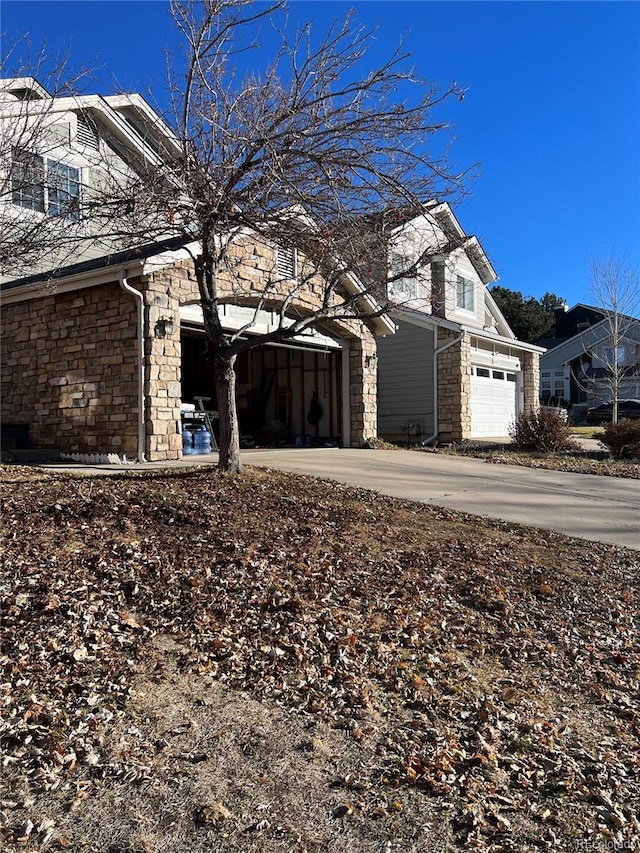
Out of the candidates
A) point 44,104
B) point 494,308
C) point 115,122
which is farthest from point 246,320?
point 494,308

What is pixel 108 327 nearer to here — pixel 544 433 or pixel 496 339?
pixel 544 433

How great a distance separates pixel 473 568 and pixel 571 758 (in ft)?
7.68

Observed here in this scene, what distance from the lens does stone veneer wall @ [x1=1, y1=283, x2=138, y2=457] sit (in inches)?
388

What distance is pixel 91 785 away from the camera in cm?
248

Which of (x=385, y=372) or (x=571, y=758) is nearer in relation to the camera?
(x=571, y=758)

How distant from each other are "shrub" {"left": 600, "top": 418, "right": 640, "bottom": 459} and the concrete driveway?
11.4 ft

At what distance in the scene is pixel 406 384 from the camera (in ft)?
59.7

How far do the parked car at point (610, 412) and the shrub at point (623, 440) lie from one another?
632 inches

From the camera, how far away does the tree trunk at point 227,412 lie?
7.45 m

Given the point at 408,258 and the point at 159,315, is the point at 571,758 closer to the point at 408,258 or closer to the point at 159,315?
the point at 408,258

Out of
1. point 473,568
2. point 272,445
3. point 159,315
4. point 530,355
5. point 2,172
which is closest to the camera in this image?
point 473,568

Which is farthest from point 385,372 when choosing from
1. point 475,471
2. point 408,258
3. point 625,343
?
point 625,343

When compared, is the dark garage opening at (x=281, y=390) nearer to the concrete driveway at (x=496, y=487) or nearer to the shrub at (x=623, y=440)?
A: the concrete driveway at (x=496, y=487)

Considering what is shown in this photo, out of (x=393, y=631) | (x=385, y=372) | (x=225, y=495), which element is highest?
(x=385, y=372)
